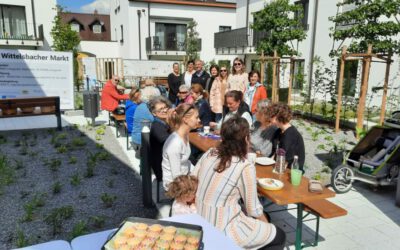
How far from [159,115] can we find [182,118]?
1.23 m

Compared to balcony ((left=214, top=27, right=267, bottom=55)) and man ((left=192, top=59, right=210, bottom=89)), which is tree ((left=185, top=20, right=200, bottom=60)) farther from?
man ((left=192, top=59, right=210, bottom=89))

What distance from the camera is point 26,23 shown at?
20.8 metres

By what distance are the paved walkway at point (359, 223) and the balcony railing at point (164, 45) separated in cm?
2154

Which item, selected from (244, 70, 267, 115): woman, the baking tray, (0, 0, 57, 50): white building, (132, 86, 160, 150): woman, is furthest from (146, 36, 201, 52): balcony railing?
the baking tray

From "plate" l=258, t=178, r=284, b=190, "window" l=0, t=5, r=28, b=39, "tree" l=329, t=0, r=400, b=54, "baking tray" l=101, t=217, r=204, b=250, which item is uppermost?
"window" l=0, t=5, r=28, b=39

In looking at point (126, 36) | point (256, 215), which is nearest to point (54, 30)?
point (126, 36)

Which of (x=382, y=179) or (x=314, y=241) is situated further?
(x=382, y=179)

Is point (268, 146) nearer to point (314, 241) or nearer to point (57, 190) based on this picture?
point (314, 241)

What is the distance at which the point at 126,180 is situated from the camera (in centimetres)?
551

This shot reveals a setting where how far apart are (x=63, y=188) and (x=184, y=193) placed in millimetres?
3140

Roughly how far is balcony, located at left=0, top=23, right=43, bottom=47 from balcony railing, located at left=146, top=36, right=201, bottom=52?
737cm

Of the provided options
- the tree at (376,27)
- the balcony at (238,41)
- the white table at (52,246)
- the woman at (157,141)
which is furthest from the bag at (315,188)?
the balcony at (238,41)

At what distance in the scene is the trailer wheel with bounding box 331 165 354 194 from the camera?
16.1 ft

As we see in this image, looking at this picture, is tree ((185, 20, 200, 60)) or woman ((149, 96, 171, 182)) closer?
woman ((149, 96, 171, 182))
